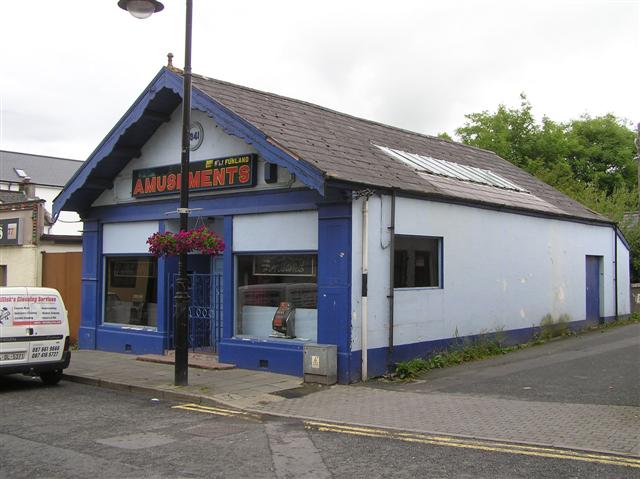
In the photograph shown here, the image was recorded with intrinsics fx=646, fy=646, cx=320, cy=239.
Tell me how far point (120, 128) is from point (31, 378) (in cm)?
561

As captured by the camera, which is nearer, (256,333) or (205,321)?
(256,333)

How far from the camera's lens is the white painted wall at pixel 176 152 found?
42.1ft

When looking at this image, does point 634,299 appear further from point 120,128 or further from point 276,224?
point 120,128

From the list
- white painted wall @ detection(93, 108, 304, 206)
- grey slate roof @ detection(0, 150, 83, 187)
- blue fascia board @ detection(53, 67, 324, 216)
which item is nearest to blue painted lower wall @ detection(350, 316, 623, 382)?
blue fascia board @ detection(53, 67, 324, 216)

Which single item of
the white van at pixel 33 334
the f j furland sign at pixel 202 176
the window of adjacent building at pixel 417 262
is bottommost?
the white van at pixel 33 334

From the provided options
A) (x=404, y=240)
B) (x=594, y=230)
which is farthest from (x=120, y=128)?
(x=594, y=230)

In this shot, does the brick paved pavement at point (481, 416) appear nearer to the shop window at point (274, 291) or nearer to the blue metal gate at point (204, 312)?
the shop window at point (274, 291)

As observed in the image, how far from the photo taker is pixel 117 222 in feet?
52.6

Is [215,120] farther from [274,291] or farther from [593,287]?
[593,287]


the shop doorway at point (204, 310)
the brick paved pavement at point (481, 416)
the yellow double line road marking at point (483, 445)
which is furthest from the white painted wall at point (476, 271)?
the shop doorway at point (204, 310)

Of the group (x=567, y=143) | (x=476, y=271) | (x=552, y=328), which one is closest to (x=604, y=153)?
(x=567, y=143)

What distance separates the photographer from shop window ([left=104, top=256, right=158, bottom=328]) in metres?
15.3

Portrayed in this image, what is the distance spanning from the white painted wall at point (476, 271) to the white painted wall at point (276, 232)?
1092 millimetres

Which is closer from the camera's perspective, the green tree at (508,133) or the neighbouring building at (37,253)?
the neighbouring building at (37,253)
